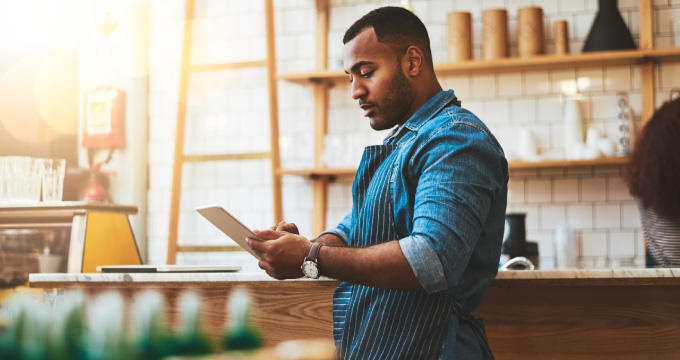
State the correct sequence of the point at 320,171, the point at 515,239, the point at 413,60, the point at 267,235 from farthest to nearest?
the point at 320,171, the point at 515,239, the point at 413,60, the point at 267,235

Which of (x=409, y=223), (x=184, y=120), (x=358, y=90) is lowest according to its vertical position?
(x=409, y=223)

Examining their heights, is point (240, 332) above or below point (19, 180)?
below

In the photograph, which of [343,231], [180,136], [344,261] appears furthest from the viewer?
[180,136]

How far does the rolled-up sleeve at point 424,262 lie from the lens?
124 centimetres

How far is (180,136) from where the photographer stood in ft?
14.1

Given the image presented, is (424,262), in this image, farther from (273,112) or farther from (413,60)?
(273,112)

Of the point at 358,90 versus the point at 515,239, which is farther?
the point at 515,239

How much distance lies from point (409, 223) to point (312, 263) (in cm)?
20

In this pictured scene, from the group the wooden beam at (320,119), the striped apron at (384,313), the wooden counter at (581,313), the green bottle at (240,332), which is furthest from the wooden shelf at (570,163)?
the green bottle at (240,332)

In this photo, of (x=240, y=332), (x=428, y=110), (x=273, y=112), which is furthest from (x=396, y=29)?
(x=273, y=112)

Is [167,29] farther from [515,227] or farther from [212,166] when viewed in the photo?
[515,227]

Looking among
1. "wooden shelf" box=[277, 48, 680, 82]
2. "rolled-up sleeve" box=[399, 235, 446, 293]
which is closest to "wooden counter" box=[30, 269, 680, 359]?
"rolled-up sleeve" box=[399, 235, 446, 293]

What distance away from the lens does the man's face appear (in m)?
1.54

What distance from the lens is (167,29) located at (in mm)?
4781
